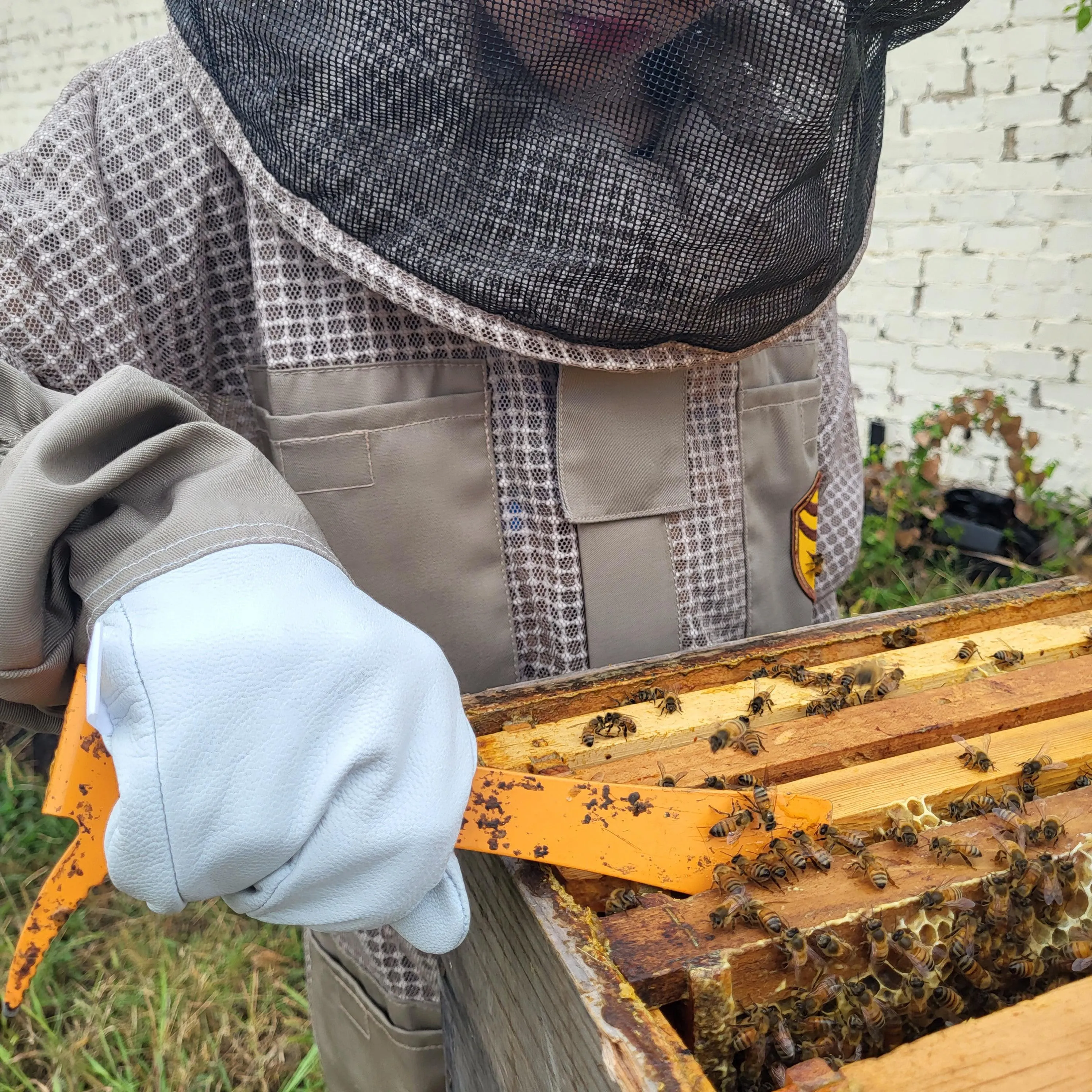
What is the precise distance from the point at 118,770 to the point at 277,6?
0.85 metres

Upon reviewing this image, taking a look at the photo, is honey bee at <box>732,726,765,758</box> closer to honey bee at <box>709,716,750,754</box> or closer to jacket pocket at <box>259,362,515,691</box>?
honey bee at <box>709,716,750,754</box>

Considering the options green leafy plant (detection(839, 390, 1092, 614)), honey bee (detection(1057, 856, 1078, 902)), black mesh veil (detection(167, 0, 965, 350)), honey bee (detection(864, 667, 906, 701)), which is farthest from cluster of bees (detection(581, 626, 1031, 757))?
green leafy plant (detection(839, 390, 1092, 614))

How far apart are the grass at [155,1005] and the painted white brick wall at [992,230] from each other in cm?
409

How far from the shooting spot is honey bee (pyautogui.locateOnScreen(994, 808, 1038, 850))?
0.97m

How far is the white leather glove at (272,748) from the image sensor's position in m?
0.79

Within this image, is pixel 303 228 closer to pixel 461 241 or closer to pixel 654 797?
pixel 461 241

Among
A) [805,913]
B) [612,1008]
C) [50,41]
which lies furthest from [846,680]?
[50,41]

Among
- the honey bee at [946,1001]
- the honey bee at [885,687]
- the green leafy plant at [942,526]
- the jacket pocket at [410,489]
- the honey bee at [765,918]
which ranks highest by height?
the jacket pocket at [410,489]

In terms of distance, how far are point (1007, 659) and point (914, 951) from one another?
1.94 ft

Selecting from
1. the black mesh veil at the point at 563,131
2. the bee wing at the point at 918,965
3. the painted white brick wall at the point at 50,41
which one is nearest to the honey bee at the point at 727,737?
the bee wing at the point at 918,965

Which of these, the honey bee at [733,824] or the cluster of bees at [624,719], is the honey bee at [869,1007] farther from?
the cluster of bees at [624,719]

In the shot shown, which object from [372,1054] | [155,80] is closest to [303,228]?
[155,80]

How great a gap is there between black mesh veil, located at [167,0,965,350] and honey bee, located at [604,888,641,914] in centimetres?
67

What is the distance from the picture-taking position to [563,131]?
1039 millimetres
